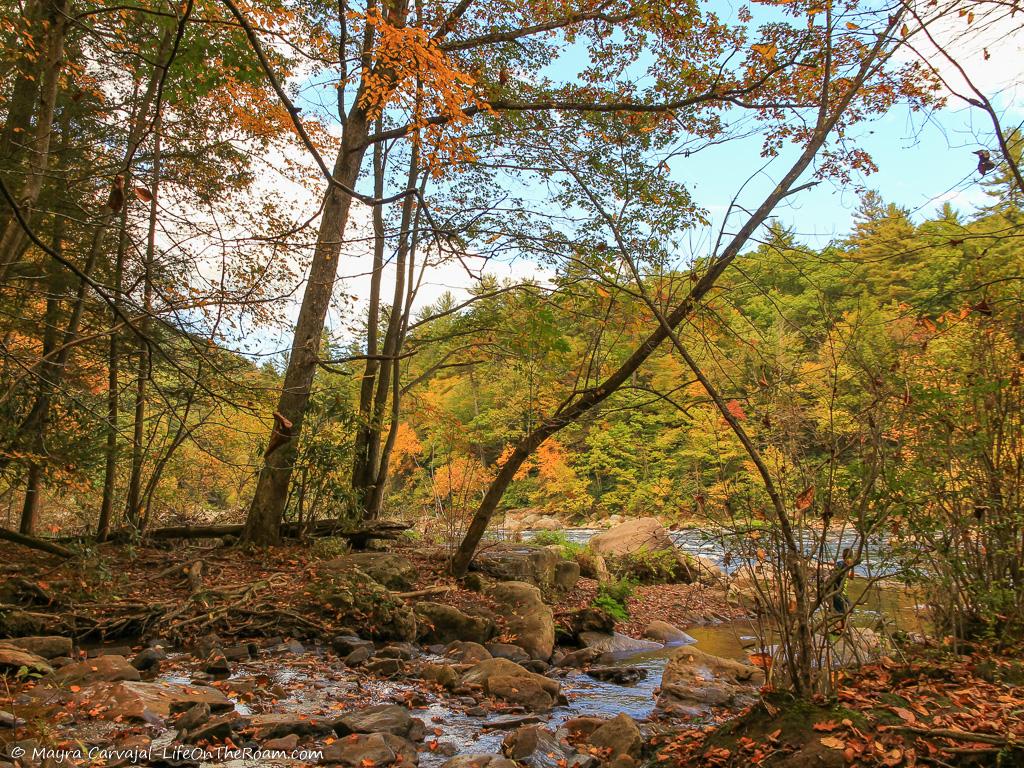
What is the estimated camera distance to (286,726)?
12.8 ft

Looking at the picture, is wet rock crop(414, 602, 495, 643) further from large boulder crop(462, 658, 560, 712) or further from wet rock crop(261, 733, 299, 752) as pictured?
wet rock crop(261, 733, 299, 752)

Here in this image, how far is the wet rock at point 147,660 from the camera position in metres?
5.11

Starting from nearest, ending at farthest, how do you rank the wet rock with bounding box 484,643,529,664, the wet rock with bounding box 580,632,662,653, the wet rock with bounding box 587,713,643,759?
the wet rock with bounding box 587,713,643,759, the wet rock with bounding box 484,643,529,664, the wet rock with bounding box 580,632,662,653

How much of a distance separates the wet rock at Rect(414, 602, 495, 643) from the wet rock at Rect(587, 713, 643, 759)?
118 inches

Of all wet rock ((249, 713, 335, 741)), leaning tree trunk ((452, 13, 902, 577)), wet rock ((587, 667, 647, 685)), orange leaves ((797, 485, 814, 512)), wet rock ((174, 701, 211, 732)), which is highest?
leaning tree trunk ((452, 13, 902, 577))

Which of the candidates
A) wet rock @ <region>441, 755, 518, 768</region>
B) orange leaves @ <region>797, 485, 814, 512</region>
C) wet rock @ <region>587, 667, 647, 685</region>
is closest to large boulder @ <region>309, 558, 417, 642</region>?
wet rock @ <region>587, 667, 647, 685</region>

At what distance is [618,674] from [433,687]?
197 cm

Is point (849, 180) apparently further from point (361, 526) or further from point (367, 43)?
point (361, 526)

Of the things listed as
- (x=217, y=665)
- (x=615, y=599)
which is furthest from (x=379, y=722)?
(x=615, y=599)

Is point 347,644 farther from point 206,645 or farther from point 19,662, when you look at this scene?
point 19,662

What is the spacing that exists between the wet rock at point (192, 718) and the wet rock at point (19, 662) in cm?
107

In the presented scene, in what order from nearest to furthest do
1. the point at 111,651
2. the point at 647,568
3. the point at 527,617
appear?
the point at 111,651
the point at 527,617
the point at 647,568

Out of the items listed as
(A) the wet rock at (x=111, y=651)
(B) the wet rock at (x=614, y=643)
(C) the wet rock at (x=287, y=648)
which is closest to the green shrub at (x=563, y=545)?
(B) the wet rock at (x=614, y=643)

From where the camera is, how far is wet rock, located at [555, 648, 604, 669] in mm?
6801
